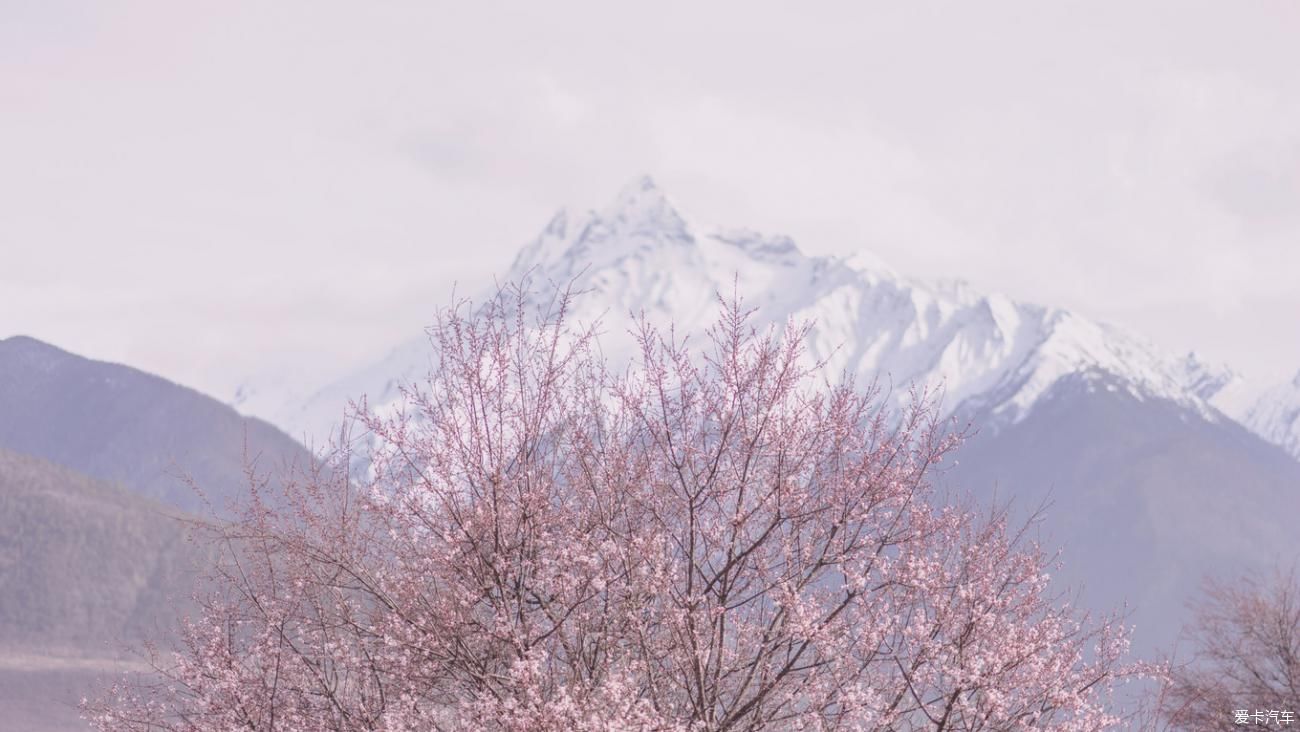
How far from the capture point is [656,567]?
16.2 m

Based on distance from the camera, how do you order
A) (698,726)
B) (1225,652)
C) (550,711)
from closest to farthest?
(550,711) → (698,726) → (1225,652)

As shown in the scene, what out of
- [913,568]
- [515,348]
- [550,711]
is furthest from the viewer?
[515,348]

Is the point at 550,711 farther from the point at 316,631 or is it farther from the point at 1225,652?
the point at 1225,652

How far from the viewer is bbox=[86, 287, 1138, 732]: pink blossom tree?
16422 millimetres

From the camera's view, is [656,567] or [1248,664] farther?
[1248,664]

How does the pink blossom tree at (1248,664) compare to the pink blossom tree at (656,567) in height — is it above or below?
above

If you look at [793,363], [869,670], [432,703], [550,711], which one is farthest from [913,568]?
[432,703]

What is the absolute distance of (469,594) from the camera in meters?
16.6

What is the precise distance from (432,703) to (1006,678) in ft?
21.6

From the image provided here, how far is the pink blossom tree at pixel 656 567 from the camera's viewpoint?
16.4 metres

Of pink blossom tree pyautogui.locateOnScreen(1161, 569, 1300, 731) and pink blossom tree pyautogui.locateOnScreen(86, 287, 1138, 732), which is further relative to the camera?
pink blossom tree pyautogui.locateOnScreen(1161, 569, 1300, 731)

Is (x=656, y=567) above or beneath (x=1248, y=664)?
beneath

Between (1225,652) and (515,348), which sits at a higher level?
(1225,652)

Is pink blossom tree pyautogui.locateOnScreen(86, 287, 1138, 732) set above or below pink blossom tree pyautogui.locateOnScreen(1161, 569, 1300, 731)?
below
